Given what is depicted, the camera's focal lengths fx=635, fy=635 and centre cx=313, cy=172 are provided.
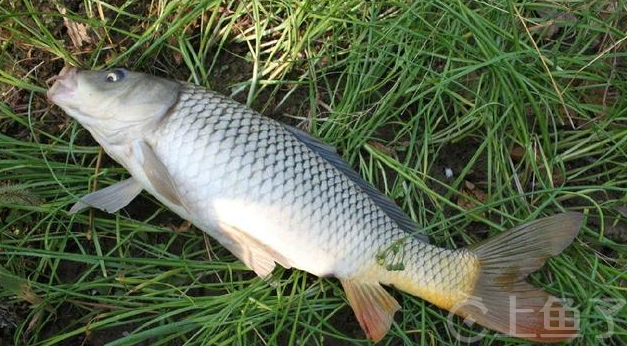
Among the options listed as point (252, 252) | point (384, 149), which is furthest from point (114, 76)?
point (384, 149)

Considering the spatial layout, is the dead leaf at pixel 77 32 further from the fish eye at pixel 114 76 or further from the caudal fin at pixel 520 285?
the caudal fin at pixel 520 285

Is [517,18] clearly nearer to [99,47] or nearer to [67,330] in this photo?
[99,47]

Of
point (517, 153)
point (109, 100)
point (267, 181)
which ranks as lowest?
point (517, 153)

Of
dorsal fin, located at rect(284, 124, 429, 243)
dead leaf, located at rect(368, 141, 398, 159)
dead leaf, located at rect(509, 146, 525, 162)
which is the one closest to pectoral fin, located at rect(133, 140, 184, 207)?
dorsal fin, located at rect(284, 124, 429, 243)

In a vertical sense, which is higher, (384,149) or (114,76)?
(114,76)

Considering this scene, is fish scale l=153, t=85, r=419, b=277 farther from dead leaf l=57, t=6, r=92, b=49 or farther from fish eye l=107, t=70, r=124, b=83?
dead leaf l=57, t=6, r=92, b=49

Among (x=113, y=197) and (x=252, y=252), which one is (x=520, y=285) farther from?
(x=113, y=197)

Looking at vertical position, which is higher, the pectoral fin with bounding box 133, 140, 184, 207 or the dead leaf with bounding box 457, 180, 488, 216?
the pectoral fin with bounding box 133, 140, 184, 207
